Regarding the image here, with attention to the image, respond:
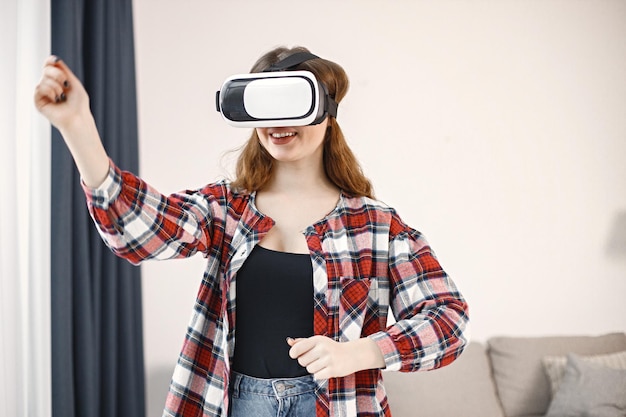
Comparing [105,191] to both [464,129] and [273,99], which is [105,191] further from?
[464,129]

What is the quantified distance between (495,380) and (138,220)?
7.02 feet

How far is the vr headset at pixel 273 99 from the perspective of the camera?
1004 millimetres

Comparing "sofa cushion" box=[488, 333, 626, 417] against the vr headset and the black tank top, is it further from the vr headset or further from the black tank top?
the vr headset

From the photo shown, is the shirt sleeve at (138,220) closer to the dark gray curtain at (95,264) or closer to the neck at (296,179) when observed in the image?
the neck at (296,179)

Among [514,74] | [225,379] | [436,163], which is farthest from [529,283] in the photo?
[225,379]

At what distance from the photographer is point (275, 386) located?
44.6 inches

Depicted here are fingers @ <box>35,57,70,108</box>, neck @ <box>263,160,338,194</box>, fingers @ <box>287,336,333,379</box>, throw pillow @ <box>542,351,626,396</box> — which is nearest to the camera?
fingers @ <box>35,57,70,108</box>

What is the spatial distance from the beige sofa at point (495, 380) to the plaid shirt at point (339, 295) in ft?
4.74

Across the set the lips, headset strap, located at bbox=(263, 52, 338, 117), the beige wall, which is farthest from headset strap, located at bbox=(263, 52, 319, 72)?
the beige wall

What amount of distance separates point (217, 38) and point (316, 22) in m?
0.38

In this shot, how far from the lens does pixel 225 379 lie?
1.14 metres

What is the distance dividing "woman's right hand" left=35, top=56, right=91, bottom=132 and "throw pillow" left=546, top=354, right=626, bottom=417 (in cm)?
217

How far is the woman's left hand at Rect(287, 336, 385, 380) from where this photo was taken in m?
0.97

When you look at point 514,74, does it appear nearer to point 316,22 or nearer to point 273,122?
point 316,22
